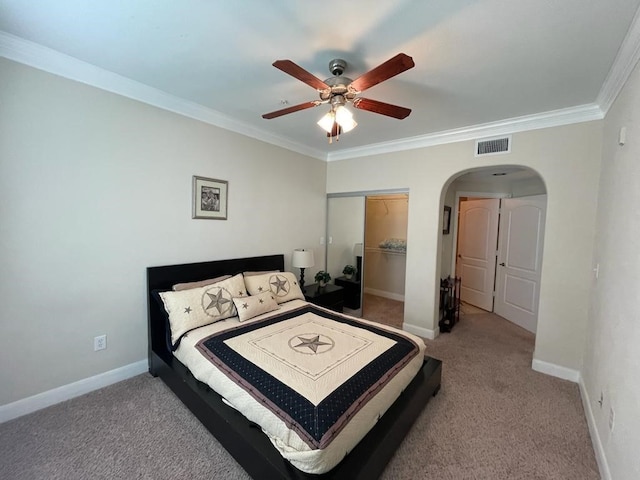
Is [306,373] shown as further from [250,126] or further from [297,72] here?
[250,126]

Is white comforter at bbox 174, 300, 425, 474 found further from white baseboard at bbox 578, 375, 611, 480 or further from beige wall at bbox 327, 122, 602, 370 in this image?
beige wall at bbox 327, 122, 602, 370

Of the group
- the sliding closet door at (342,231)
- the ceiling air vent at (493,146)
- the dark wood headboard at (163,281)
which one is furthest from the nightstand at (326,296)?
the ceiling air vent at (493,146)

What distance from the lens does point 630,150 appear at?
1650 millimetres

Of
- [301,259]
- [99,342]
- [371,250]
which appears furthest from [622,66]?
[99,342]

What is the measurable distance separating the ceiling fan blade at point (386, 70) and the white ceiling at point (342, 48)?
29 cm

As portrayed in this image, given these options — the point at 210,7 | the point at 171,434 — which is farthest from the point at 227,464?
the point at 210,7

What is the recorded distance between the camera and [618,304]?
1644 millimetres

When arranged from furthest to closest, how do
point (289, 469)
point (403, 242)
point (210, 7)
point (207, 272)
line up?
point (403, 242) → point (207, 272) → point (210, 7) → point (289, 469)

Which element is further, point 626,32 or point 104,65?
point 104,65

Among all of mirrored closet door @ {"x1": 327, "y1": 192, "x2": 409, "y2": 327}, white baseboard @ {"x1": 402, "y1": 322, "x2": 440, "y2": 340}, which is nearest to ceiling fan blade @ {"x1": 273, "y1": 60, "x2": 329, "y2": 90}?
mirrored closet door @ {"x1": 327, "y1": 192, "x2": 409, "y2": 327}

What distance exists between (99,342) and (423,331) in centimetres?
352

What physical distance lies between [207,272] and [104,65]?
1.93 metres

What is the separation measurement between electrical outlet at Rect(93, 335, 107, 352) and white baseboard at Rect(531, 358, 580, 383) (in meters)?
4.13

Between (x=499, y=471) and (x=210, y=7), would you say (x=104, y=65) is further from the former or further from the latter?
(x=499, y=471)
